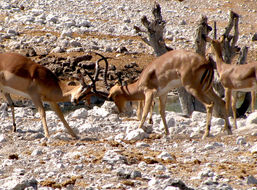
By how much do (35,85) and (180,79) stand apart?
2918 millimetres

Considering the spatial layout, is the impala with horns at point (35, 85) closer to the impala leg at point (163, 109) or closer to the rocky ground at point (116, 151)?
the rocky ground at point (116, 151)

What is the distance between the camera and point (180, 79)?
11.2 meters

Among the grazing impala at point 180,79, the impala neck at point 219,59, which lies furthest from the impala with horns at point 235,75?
the grazing impala at point 180,79

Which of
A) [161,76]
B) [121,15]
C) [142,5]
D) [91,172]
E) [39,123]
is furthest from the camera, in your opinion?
[142,5]

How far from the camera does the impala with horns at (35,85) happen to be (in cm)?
1109

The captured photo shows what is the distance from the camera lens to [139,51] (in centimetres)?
2528

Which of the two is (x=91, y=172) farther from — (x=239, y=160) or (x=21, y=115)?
(x=21, y=115)

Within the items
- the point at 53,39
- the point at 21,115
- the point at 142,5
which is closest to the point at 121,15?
the point at 142,5

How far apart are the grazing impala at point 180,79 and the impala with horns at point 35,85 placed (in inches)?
53.3

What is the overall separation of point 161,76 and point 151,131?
1213mm

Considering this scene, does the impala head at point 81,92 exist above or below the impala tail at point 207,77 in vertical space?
below

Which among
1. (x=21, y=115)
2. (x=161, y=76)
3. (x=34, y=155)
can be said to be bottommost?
(x=21, y=115)

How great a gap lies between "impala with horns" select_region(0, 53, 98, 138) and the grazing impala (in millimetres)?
1353

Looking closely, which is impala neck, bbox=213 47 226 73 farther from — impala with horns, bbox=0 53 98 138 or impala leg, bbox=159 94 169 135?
impala with horns, bbox=0 53 98 138
